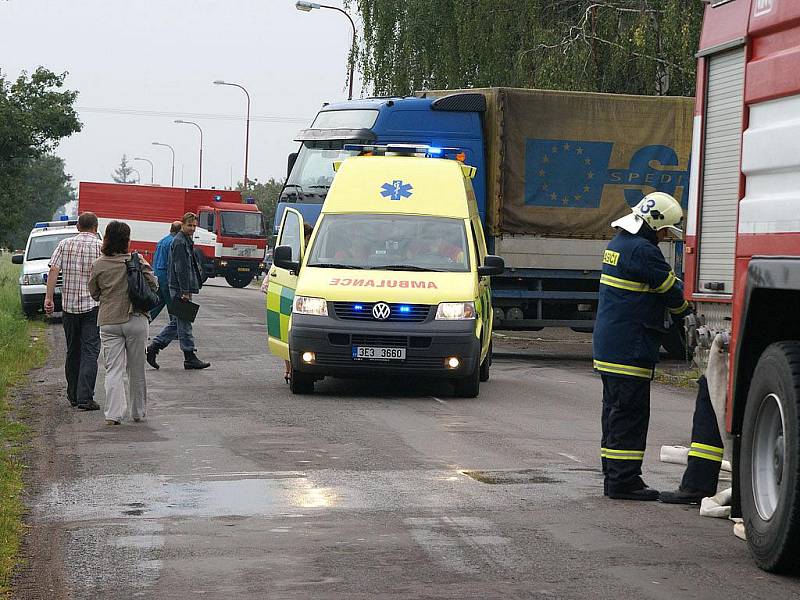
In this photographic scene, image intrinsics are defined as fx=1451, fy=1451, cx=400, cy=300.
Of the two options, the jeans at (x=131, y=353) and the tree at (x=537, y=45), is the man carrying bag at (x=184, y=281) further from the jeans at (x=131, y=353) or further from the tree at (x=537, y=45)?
the tree at (x=537, y=45)

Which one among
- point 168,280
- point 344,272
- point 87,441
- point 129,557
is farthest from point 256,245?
point 129,557

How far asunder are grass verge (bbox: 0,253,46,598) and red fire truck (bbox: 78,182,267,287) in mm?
19351

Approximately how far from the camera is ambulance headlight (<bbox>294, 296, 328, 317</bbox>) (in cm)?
1427

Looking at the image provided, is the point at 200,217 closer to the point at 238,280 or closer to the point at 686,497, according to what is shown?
the point at 238,280

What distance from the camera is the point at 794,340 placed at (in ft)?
20.9

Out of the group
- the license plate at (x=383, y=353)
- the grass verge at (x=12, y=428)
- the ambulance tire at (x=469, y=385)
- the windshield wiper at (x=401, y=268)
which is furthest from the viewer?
the windshield wiper at (x=401, y=268)

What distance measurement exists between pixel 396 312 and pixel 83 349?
3.00 metres

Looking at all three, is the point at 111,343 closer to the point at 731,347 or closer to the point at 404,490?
the point at 404,490

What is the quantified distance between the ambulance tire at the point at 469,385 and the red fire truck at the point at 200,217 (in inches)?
1309

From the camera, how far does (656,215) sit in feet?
28.9

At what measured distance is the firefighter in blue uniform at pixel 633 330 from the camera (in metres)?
8.70

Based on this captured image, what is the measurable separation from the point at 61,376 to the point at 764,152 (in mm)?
11942

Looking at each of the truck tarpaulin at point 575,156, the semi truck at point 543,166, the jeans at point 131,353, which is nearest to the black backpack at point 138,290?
the jeans at point 131,353

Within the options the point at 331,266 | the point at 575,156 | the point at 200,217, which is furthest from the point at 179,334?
the point at 200,217
